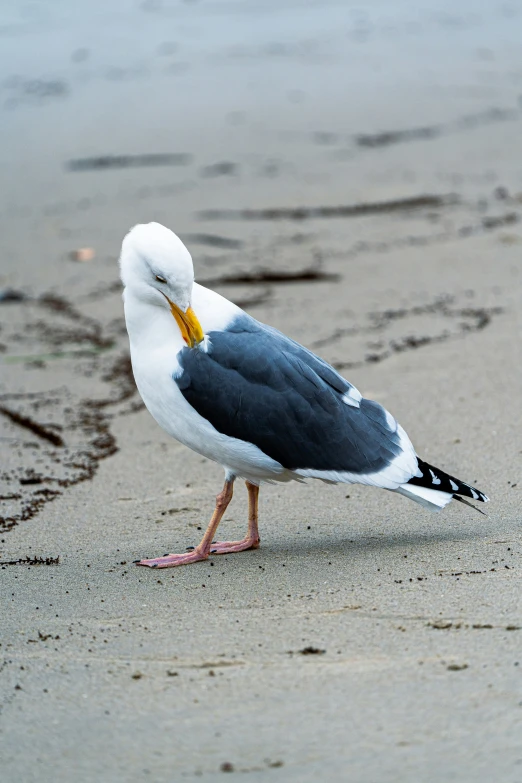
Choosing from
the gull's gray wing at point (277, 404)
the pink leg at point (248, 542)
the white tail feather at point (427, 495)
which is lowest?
the pink leg at point (248, 542)

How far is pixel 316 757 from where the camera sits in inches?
101

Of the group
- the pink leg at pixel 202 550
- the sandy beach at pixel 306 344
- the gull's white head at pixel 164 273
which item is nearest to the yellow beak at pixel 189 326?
the gull's white head at pixel 164 273

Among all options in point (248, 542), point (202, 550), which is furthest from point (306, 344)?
point (202, 550)

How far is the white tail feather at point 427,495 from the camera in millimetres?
4043

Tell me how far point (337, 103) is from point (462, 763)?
9.85m

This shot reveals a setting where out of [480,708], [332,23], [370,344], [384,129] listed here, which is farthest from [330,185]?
[480,708]

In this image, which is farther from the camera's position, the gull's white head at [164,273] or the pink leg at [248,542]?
the pink leg at [248,542]

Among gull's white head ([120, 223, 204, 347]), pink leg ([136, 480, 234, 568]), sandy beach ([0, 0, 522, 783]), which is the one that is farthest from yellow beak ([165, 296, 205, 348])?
sandy beach ([0, 0, 522, 783])

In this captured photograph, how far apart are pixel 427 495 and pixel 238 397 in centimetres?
76

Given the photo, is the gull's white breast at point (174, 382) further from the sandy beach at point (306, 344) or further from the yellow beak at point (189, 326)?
the sandy beach at point (306, 344)

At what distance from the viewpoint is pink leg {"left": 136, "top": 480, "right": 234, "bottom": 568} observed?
4078 millimetres

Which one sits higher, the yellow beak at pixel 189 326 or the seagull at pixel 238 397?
the yellow beak at pixel 189 326

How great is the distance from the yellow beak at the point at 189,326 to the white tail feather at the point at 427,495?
0.90 meters

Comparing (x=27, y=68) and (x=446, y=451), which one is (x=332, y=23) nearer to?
(x=27, y=68)
